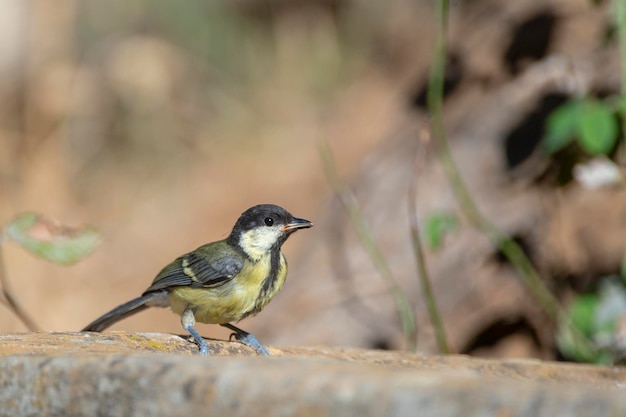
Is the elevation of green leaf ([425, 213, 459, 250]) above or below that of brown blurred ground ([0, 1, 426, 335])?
below

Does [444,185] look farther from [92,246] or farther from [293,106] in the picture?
[293,106]

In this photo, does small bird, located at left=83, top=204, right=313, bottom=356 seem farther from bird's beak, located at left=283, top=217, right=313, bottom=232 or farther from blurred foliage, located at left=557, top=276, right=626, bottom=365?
blurred foliage, located at left=557, top=276, right=626, bottom=365

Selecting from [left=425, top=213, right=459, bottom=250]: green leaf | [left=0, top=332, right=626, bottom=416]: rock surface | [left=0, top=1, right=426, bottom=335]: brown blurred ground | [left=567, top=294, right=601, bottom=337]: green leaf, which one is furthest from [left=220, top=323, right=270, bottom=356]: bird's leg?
[left=0, top=1, right=426, bottom=335]: brown blurred ground

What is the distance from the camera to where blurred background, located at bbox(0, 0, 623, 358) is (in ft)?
20.1

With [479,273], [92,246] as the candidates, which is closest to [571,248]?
[479,273]

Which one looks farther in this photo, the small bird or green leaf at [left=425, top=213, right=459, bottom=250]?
green leaf at [left=425, top=213, right=459, bottom=250]

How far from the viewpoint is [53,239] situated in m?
3.87

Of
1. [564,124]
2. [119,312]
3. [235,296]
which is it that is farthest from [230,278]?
[564,124]

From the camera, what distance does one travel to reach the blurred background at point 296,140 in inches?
241

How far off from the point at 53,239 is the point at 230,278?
2.44 feet

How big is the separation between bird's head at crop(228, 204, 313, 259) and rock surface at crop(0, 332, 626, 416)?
1423mm

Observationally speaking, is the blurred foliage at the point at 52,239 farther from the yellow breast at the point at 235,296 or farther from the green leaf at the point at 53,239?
the yellow breast at the point at 235,296

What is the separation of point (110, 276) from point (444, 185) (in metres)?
4.09

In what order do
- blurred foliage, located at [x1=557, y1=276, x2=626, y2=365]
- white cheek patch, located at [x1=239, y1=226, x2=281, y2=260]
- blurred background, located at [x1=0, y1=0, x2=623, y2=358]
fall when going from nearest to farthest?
white cheek patch, located at [x1=239, y1=226, x2=281, y2=260], blurred foliage, located at [x1=557, y1=276, x2=626, y2=365], blurred background, located at [x1=0, y1=0, x2=623, y2=358]
